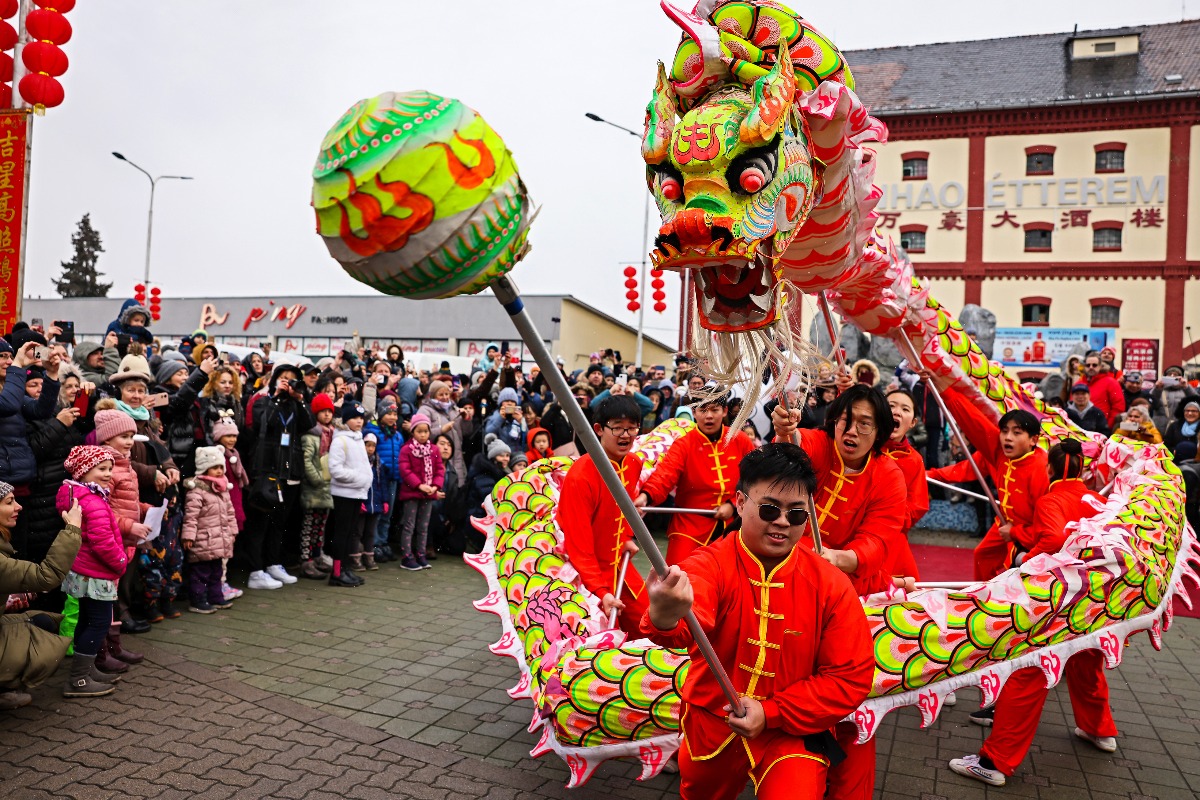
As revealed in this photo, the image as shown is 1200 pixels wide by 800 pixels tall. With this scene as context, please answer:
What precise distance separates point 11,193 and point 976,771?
8.67 meters

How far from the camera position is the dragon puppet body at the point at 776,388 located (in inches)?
114

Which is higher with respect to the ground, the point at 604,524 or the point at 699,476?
the point at 699,476

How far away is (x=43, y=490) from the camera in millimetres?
5297

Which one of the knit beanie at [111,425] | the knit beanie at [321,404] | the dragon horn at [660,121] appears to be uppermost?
the dragon horn at [660,121]

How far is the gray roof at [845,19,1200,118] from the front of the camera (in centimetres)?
2322

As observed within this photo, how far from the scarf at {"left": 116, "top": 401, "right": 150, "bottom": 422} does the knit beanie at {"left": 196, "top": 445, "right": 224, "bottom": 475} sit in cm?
50

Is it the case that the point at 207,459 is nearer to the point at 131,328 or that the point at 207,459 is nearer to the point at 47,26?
the point at 131,328

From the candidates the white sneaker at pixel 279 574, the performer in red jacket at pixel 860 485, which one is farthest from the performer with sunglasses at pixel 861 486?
the white sneaker at pixel 279 574

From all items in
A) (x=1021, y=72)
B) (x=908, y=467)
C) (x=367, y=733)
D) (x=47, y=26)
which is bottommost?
(x=367, y=733)

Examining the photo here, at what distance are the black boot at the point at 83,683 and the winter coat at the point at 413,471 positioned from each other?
3.77 metres

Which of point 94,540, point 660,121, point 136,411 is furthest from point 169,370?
point 660,121

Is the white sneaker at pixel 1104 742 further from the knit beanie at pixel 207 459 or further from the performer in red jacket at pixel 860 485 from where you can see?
the knit beanie at pixel 207 459

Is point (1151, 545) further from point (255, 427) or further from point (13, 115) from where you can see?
point (13, 115)

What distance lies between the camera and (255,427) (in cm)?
732
